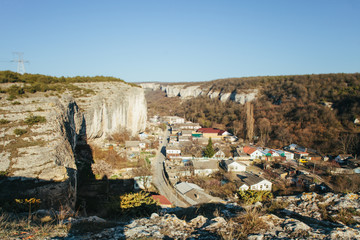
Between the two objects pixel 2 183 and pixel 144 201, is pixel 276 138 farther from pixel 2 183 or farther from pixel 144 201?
pixel 2 183

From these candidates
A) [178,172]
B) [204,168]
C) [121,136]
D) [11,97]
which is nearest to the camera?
[11,97]

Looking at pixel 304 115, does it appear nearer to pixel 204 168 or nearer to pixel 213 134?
pixel 213 134

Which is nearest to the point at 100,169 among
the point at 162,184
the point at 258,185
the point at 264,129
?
the point at 162,184

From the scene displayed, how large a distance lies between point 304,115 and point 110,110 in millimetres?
33060

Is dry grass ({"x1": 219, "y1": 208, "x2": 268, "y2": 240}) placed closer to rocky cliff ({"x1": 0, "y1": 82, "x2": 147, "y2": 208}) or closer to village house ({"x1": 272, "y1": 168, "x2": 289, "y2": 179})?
rocky cliff ({"x1": 0, "y1": 82, "x2": 147, "y2": 208})

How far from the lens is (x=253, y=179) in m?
16.6

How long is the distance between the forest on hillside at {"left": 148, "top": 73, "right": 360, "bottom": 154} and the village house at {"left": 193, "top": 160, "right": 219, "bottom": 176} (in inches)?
564

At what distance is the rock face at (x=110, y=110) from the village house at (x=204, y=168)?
1098 cm

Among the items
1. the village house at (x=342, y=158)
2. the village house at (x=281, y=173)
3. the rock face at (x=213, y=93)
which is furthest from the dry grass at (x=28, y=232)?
the rock face at (x=213, y=93)

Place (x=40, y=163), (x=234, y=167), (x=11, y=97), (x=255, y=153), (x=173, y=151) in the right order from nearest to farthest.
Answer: (x=40, y=163), (x=11, y=97), (x=234, y=167), (x=255, y=153), (x=173, y=151)

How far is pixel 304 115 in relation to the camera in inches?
1314

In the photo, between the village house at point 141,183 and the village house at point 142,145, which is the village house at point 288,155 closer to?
the village house at point 141,183

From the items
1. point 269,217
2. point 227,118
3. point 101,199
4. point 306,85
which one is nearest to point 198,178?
point 101,199

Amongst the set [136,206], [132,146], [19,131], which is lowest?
[132,146]
